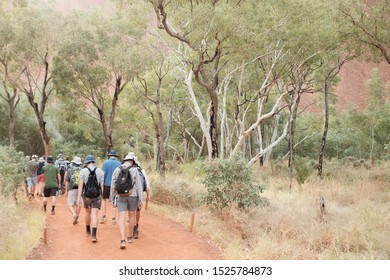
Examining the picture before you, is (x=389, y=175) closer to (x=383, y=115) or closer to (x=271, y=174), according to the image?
(x=271, y=174)

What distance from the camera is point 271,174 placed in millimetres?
26391

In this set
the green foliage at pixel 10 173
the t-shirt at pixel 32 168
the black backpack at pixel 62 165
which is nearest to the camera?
the green foliage at pixel 10 173

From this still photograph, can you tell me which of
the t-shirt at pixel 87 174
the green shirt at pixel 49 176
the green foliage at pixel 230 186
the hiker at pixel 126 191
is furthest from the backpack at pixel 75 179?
the green foliage at pixel 230 186

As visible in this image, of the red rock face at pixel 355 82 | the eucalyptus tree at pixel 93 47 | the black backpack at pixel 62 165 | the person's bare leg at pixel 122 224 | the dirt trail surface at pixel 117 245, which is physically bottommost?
the dirt trail surface at pixel 117 245

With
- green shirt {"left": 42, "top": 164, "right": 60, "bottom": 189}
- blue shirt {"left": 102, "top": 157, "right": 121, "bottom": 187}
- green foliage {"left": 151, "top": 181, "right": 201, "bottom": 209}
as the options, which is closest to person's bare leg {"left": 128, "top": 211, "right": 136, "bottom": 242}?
blue shirt {"left": 102, "top": 157, "right": 121, "bottom": 187}

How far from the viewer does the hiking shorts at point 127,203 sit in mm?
8516

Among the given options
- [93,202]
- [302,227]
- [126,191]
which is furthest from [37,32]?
[302,227]

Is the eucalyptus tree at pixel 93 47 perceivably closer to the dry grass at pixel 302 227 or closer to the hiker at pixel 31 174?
the hiker at pixel 31 174

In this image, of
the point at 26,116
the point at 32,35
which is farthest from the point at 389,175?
the point at 26,116

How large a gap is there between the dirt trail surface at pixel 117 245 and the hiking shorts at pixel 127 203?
77 centimetres

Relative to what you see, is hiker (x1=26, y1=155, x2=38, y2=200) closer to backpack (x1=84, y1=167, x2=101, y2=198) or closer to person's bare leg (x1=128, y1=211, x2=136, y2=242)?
backpack (x1=84, y1=167, x2=101, y2=198)

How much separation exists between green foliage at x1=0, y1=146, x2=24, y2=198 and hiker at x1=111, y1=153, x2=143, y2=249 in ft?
17.6

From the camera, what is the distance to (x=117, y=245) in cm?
867

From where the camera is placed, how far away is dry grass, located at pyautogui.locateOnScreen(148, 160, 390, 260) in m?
8.60
